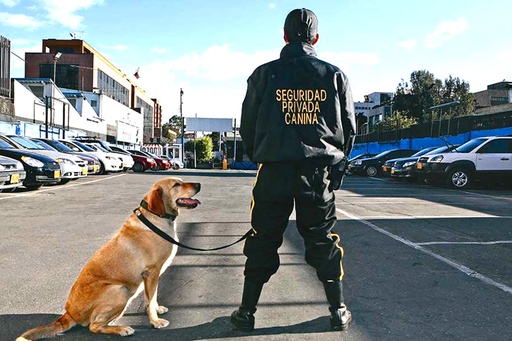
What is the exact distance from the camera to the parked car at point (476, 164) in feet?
45.4

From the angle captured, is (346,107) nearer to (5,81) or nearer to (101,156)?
(101,156)

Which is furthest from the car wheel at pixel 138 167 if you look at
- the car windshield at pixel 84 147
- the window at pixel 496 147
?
the window at pixel 496 147

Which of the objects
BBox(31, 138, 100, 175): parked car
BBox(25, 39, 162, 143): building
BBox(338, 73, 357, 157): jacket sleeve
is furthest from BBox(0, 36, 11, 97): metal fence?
BBox(338, 73, 357, 157): jacket sleeve

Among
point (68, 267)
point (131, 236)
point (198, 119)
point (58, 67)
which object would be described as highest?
point (58, 67)

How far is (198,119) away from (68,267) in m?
44.8

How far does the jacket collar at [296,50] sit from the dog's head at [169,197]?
3.75 feet

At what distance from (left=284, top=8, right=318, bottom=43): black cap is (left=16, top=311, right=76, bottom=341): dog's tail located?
230cm

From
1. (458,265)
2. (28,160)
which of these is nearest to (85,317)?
(458,265)

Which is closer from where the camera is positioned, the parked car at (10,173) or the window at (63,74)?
the parked car at (10,173)

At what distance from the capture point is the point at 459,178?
46.3ft

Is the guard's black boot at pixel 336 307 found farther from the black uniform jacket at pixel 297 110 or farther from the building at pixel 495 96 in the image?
the building at pixel 495 96

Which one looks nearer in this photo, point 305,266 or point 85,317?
point 85,317

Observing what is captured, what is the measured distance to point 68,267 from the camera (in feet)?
14.3

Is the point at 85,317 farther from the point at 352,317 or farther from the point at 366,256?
the point at 366,256
